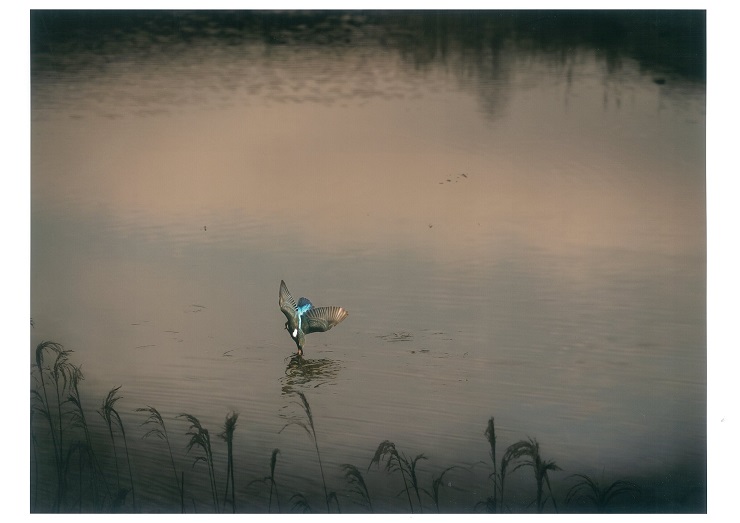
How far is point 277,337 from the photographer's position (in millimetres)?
3299

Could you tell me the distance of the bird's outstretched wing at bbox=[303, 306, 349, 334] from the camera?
128 inches

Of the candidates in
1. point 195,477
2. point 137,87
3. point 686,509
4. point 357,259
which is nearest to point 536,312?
point 357,259

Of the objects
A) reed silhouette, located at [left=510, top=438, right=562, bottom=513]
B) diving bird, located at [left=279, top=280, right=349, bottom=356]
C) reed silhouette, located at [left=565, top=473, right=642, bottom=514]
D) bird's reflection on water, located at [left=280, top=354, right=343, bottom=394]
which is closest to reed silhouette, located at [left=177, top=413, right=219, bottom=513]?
bird's reflection on water, located at [left=280, top=354, right=343, bottom=394]

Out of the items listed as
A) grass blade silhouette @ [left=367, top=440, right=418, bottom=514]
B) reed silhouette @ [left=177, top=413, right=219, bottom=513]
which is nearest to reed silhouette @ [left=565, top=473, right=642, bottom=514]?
grass blade silhouette @ [left=367, top=440, right=418, bottom=514]

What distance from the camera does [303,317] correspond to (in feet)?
10.7

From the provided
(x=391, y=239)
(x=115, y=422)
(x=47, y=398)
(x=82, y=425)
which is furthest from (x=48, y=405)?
(x=391, y=239)

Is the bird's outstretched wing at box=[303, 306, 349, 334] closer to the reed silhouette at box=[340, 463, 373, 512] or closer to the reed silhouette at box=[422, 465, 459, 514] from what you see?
the reed silhouette at box=[340, 463, 373, 512]

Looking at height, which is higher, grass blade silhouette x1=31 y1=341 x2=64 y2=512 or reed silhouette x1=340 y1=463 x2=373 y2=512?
grass blade silhouette x1=31 y1=341 x2=64 y2=512

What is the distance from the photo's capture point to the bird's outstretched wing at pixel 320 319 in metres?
3.26

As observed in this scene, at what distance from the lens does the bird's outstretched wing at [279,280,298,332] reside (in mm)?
3270

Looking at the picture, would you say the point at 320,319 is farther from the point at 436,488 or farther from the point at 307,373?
the point at 436,488

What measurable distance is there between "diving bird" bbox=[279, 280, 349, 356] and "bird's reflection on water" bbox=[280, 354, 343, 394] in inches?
1.8

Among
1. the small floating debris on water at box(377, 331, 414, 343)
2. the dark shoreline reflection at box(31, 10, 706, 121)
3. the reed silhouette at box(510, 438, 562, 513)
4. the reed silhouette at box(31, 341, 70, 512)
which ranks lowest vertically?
the reed silhouette at box(510, 438, 562, 513)

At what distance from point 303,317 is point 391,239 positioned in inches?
17.1
